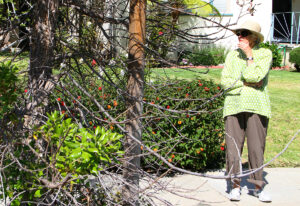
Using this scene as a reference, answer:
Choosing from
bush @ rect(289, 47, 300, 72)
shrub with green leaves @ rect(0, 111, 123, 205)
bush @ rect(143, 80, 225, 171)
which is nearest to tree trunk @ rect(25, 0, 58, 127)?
shrub with green leaves @ rect(0, 111, 123, 205)

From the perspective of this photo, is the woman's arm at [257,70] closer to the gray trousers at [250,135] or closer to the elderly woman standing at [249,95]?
the elderly woman standing at [249,95]

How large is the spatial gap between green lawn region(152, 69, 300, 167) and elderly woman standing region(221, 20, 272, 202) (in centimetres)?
49

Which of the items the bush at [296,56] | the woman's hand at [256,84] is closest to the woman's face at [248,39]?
the woman's hand at [256,84]

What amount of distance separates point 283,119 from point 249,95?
451 centimetres

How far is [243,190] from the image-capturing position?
5172 millimetres

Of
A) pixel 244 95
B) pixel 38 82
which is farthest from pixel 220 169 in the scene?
pixel 38 82

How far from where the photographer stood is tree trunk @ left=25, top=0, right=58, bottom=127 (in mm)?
2758

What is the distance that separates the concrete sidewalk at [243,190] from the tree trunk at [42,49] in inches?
83.5

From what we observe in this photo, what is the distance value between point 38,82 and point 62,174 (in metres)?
0.81

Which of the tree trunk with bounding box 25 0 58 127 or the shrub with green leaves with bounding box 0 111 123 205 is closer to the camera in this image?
the shrub with green leaves with bounding box 0 111 123 205

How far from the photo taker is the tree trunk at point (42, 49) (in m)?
2.76

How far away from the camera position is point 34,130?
2.42m

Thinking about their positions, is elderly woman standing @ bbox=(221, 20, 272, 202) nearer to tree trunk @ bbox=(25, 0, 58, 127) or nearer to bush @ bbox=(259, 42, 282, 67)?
Result: tree trunk @ bbox=(25, 0, 58, 127)

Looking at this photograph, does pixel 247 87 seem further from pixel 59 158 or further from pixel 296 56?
pixel 296 56
